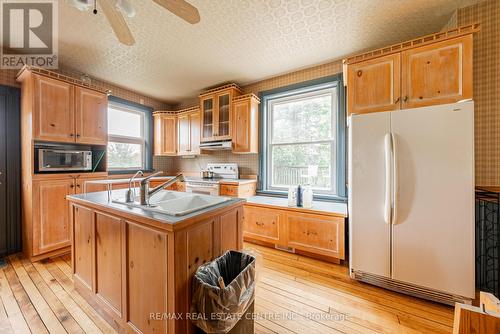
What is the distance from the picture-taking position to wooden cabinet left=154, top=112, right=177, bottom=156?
4.12m

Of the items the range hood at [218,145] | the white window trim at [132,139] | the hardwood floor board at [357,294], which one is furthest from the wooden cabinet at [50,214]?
the hardwood floor board at [357,294]

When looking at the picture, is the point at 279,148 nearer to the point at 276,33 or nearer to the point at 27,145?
the point at 276,33

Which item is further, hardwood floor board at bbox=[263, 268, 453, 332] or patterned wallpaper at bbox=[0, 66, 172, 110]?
patterned wallpaper at bbox=[0, 66, 172, 110]

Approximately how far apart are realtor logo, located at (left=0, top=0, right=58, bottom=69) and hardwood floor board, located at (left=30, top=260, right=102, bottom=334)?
106 inches

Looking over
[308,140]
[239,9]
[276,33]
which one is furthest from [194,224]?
[308,140]

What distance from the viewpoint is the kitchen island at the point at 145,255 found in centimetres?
104

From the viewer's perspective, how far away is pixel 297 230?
249cm

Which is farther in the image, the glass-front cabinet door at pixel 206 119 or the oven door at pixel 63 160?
the glass-front cabinet door at pixel 206 119

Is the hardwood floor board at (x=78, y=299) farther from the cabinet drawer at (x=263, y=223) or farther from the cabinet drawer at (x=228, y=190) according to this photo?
the cabinet drawer at (x=228, y=190)

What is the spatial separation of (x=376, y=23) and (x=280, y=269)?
9.54ft

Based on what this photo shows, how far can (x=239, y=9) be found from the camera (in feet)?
5.92

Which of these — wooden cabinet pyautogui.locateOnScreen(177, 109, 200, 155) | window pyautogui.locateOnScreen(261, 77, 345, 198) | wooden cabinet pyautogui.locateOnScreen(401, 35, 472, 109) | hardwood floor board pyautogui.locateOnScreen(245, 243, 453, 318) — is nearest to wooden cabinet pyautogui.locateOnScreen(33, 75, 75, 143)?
wooden cabinet pyautogui.locateOnScreen(177, 109, 200, 155)

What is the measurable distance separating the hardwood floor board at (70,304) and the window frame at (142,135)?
6.24 feet

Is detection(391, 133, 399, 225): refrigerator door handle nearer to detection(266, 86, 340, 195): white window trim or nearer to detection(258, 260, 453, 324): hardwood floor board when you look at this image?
detection(258, 260, 453, 324): hardwood floor board
